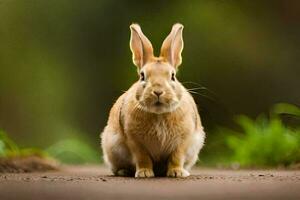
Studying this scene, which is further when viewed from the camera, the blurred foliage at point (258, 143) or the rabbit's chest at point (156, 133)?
the blurred foliage at point (258, 143)

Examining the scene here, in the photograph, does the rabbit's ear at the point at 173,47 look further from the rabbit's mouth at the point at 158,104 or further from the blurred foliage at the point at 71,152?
the blurred foliage at the point at 71,152

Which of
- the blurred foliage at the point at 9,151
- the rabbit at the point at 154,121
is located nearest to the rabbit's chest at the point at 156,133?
the rabbit at the point at 154,121

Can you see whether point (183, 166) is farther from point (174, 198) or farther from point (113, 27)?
point (113, 27)

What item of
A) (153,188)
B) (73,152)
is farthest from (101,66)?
(153,188)

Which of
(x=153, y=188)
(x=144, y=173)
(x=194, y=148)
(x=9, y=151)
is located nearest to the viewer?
(x=153, y=188)

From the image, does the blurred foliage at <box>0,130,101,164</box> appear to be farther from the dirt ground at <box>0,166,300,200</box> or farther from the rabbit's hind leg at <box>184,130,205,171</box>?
the dirt ground at <box>0,166,300,200</box>

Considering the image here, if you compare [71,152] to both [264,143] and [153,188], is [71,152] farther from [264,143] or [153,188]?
[153,188]

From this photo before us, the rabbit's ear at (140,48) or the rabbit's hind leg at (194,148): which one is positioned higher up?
the rabbit's ear at (140,48)

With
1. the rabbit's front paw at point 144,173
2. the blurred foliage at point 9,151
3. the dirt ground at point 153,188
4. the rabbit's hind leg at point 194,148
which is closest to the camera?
the dirt ground at point 153,188

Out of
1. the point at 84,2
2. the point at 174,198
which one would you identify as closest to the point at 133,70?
the point at 84,2
